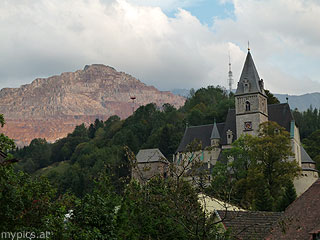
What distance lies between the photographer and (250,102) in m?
67.1

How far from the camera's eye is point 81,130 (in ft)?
534

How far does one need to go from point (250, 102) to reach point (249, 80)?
3.00 metres

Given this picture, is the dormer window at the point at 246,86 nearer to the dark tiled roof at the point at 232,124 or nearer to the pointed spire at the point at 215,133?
the dark tiled roof at the point at 232,124

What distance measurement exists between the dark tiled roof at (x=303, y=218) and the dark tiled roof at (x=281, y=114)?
42497 mm

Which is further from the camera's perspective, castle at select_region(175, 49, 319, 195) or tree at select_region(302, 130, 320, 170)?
tree at select_region(302, 130, 320, 170)

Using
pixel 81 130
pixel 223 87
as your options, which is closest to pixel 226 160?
pixel 223 87

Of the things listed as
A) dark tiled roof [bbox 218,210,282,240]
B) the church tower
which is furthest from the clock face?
dark tiled roof [bbox 218,210,282,240]

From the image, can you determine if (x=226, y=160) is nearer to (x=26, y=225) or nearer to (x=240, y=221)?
(x=240, y=221)

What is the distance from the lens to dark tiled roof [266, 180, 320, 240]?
2119 cm

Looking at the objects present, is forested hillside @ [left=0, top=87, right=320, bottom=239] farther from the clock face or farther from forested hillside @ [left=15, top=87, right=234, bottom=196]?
the clock face

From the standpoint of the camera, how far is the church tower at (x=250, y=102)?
218 feet

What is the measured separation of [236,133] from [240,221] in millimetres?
45237

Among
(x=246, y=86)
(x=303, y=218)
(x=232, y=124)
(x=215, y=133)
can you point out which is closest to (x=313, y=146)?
(x=232, y=124)

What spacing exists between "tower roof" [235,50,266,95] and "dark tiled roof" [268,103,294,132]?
114 inches
